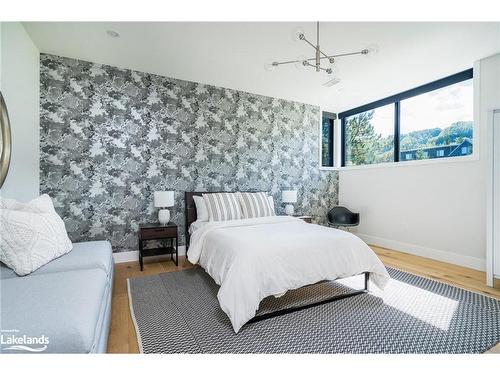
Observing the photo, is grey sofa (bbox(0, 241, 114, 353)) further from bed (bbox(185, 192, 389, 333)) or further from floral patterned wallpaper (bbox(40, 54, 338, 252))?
floral patterned wallpaper (bbox(40, 54, 338, 252))

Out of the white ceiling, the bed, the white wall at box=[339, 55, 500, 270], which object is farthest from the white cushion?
the white wall at box=[339, 55, 500, 270]

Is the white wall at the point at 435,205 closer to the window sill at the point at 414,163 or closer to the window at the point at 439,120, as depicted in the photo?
the window sill at the point at 414,163

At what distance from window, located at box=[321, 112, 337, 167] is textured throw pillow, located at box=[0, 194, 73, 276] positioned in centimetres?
472

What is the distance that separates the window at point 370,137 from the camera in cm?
444

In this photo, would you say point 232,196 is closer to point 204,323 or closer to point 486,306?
point 204,323

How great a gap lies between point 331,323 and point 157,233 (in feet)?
7.51

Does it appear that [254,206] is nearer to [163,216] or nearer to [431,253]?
[163,216]

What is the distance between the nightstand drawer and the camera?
3094 mm

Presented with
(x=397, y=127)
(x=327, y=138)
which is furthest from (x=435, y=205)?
(x=327, y=138)

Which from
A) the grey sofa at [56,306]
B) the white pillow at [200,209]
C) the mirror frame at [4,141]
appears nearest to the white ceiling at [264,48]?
the mirror frame at [4,141]

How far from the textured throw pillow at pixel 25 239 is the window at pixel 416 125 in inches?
189

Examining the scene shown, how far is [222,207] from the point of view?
132 inches

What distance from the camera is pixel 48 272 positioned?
159 cm

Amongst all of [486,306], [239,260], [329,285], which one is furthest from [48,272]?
[486,306]
